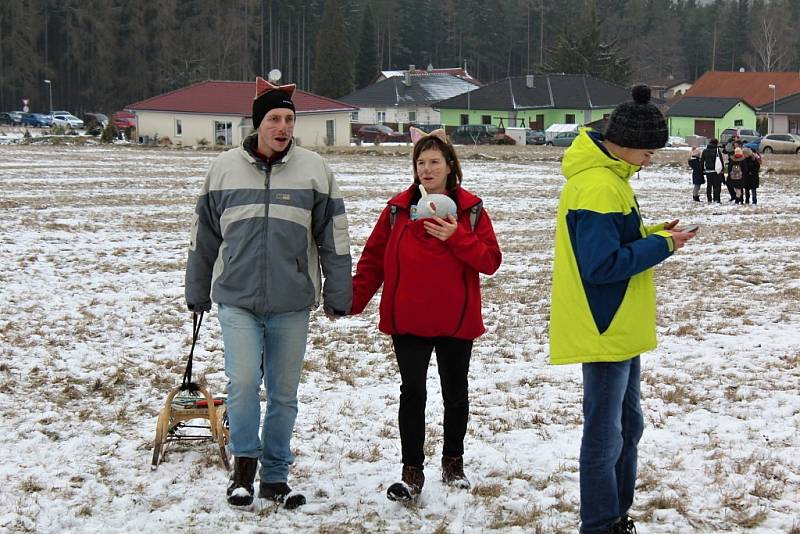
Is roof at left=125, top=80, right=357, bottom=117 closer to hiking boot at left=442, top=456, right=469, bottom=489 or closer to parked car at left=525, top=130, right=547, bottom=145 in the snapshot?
parked car at left=525, top=130, right=547, bottom=145

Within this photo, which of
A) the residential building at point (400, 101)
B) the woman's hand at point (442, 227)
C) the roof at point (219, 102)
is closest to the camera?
the woman's hand at point (442, 227)

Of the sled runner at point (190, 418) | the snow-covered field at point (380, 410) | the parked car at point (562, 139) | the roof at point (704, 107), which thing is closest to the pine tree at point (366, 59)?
the roof at point (704, 107)

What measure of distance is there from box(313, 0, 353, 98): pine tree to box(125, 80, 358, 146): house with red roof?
120 ft

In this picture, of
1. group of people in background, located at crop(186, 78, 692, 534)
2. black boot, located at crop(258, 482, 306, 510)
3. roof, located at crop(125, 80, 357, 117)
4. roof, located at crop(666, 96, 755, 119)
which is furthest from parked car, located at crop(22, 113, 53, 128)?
black boot, located at crop(258, 482, 306, 510)

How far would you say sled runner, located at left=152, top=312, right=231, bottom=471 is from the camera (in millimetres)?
5469

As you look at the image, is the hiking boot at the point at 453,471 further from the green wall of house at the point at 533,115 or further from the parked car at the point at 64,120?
the green wall of house at the point at 533,115

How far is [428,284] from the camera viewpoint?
15.7 feet

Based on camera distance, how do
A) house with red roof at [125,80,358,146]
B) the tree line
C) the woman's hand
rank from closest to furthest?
1. the woman's hand
2. house with red roof at [125,80,358,146]
3. the tree line

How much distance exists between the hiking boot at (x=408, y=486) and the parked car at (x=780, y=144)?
5033 centimetres

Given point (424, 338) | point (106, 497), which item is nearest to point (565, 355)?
point (424, 338)

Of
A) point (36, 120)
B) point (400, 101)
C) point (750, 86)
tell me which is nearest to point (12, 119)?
point (36, 120)

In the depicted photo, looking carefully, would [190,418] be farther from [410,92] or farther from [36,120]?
[410,92]

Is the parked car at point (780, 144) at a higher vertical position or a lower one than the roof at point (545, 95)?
lower

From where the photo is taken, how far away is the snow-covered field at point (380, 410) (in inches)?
190
